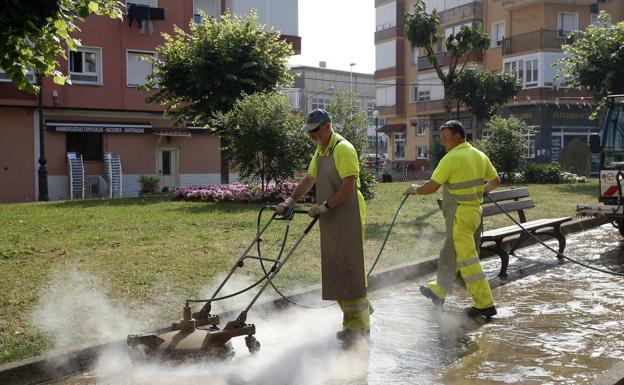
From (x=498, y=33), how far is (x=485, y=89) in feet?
40.6

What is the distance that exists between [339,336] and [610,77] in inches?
723

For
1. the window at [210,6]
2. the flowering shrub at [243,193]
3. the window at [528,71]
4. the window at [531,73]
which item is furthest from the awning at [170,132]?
the window at [531,73]

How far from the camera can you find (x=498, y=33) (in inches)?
1711

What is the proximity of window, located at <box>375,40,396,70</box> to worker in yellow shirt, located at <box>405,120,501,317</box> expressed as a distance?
155 feet

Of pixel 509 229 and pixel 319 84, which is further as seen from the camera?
pixel 319 84

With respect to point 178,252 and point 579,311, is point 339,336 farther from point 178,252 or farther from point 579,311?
point 178,252

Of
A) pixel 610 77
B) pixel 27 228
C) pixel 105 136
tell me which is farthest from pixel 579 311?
pixel 105 136

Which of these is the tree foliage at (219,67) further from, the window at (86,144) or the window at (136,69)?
the window at (136,69)

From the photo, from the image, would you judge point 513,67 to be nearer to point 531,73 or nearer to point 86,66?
point 531,73

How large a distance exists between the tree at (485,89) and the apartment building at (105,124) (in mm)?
12611

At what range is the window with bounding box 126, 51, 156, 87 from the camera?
2886cm

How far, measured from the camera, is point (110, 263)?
8.10 meters

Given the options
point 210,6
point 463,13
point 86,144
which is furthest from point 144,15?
point 463,13

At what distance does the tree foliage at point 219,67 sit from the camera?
64.2 ft
